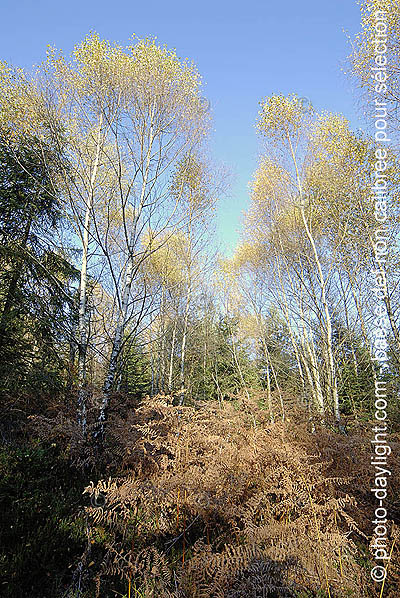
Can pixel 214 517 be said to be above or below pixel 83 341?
below

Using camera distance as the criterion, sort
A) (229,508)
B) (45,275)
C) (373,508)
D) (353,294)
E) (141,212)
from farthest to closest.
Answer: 1. (353,294)
2. (45,275)
3. (141,212)
4. (373,508)
5. (229,508)

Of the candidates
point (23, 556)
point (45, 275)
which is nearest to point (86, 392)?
point (23, 556)

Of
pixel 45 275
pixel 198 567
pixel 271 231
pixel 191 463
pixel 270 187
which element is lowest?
pixel 198 567

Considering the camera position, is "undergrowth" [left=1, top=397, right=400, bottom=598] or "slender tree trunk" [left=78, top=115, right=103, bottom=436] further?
"slender tree trunk" [left=78, top=115, right=103, bottom=436]

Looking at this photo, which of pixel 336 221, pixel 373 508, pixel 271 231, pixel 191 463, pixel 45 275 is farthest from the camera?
pixel 271 231

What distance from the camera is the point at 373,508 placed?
2967 millimetres

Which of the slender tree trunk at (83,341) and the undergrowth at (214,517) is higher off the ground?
the slender tree trunk at (83,341)

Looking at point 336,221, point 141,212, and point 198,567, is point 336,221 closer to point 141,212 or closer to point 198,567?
point 141,212

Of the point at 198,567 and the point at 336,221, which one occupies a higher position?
the point at 336,221

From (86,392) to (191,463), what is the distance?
8.48 ft

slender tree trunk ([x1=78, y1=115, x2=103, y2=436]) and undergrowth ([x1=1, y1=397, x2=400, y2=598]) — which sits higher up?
slender tree trunk ([x1=78, y1=115, x2=103, y2=436])

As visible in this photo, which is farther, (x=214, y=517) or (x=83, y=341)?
(x=83, y=341)

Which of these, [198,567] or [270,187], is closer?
[198,567]

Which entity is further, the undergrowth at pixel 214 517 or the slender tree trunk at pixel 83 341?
the slender tree trunk at pixel 83 341
